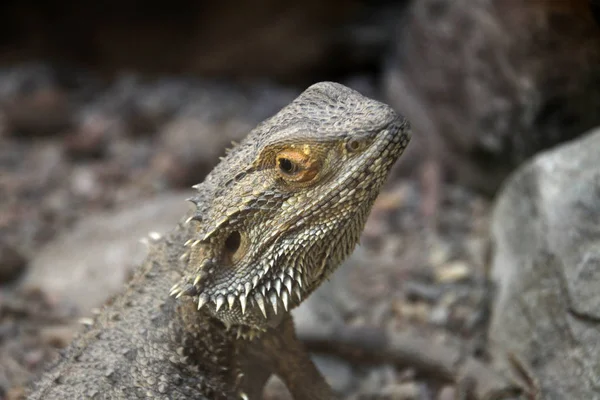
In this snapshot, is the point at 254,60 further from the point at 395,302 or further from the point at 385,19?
the point at 395,302

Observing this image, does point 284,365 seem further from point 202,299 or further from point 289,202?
point 289,202

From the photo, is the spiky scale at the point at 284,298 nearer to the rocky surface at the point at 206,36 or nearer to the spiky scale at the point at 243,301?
the spiky scale at the point at 243,301

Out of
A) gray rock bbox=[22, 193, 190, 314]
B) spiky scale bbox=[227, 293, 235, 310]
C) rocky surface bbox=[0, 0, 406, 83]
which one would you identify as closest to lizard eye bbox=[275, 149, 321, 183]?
spiky scale bbox=[227, 293, 235, 310]

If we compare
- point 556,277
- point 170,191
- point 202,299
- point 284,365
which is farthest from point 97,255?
point 556,277

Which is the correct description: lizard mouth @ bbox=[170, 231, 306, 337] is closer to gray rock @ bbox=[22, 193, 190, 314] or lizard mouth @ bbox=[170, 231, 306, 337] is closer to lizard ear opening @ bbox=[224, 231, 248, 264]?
lizard ear opening @ bbox=[224, 231, 248, 264]

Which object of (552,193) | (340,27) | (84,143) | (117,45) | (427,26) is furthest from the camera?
(117,45)

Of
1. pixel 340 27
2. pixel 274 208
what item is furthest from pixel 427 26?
pixel 274 208
